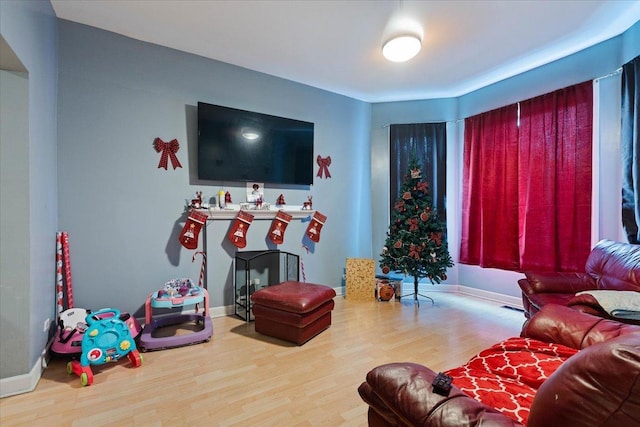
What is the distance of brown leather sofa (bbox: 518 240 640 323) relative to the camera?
91.0 inches

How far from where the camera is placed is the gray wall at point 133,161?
278cm

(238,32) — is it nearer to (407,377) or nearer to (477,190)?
(407,377)

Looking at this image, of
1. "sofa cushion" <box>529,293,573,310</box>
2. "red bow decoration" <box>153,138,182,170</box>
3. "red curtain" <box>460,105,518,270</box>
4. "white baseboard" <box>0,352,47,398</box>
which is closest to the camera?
"white baseboard" <box>0,352,47,398</box>

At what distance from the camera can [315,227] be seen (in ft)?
13.3

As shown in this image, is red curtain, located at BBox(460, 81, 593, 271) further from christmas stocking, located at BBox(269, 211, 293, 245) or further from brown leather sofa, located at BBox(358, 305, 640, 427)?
christmas stocking, located at BBox(269, 211, 293, 245)

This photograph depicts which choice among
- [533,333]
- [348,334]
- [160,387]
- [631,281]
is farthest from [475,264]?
[160,387]

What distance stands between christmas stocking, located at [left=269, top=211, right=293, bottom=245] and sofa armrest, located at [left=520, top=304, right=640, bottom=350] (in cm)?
262

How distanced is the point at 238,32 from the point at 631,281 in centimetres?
392

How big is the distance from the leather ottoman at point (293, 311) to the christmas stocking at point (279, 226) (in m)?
0.81

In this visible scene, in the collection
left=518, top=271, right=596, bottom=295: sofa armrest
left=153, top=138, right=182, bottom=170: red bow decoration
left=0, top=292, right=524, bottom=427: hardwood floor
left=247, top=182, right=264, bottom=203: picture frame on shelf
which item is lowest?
left=0, top=292, right=524, bottom=427: hardwood floor

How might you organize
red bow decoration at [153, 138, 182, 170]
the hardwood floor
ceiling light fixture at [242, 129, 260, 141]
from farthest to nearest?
ceiling light fixture at [242, 129, 260, 141] < red bow decoration at [153, 138, 182, 170] < the hardwood floor

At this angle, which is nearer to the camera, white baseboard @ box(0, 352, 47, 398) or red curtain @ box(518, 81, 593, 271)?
white baseboard @ box(0, 352, 47, 398)

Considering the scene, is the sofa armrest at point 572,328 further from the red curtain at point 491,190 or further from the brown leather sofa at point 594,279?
the red curtain at point 491,190

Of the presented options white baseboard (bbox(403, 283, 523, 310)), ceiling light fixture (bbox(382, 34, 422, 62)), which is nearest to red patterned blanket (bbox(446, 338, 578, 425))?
ceiling light fixture (bbox(382, 34, 422, 62))
